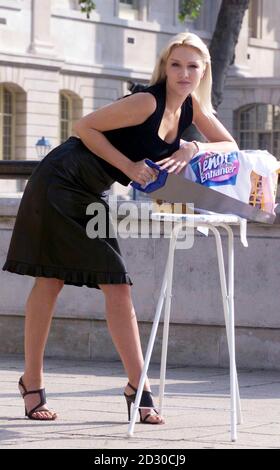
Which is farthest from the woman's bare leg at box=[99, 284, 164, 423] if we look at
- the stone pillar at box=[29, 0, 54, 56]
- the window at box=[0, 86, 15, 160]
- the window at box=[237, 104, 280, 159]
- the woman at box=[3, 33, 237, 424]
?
the window at box=[237, 104, 280, 159]

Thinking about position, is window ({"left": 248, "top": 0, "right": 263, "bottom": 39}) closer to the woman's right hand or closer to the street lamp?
the street lamp

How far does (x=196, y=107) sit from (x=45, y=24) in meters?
38.8

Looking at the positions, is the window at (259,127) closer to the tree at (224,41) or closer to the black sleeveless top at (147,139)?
the tree at (224,41)

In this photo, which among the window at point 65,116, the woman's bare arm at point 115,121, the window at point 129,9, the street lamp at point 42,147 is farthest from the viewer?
the window at point 129,9

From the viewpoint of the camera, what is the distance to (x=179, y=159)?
6504 millimetres

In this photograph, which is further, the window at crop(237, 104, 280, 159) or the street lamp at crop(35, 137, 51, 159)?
the window at crop(237, 104, 280, 159)

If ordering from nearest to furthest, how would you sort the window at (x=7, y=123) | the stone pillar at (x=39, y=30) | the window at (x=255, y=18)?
the stone pillar at (x=39, y=30) < the window at (x=7, y=123) < the window at (x=255, y=18)

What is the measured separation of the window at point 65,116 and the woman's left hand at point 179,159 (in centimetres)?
4098

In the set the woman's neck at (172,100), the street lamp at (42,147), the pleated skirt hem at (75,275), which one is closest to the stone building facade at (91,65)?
the street lamp at (42,147)

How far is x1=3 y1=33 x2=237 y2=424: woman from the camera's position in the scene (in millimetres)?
6598

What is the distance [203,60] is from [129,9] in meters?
44.3

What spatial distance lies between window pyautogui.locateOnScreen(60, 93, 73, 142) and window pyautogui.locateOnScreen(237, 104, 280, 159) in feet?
27.4

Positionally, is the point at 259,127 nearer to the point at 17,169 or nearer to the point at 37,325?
the point at 17,169

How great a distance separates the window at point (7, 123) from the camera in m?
44.9
